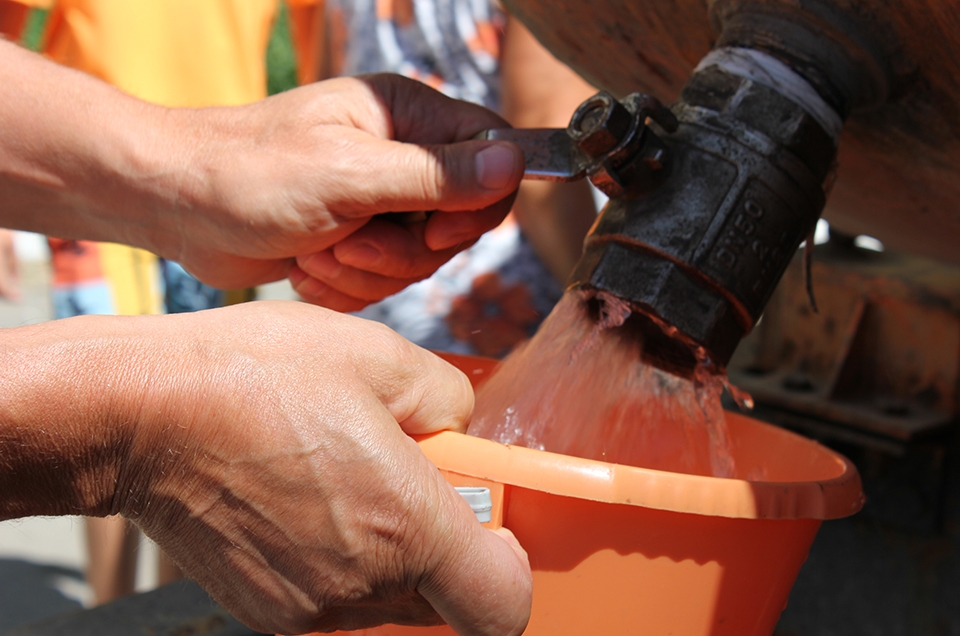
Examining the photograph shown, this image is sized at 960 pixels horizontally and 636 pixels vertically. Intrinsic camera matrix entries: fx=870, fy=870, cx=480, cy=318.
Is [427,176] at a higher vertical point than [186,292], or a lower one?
higher

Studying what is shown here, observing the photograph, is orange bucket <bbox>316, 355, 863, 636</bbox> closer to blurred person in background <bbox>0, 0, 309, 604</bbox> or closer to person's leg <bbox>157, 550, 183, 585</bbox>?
blurred person in background <bbox>0, 0, 309, 604</bbox>

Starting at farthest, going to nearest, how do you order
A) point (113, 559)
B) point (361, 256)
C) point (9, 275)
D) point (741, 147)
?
point (9, 275), point (113, 559), point (361, 256), point (741, 147)

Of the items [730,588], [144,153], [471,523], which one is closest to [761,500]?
[730,588]

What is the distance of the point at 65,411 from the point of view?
0.59 metres

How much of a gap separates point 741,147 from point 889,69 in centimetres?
17

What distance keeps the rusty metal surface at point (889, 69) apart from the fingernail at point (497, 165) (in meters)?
0.22

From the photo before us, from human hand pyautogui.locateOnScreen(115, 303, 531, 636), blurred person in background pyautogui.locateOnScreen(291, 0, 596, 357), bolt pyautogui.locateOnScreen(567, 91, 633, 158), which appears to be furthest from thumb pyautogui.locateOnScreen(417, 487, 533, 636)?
blurred person in background pyautogui.locateOnScreen(291, 0, 596, 357)

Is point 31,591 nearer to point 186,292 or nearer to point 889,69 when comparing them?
point 186,292

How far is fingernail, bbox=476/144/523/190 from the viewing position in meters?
1.02

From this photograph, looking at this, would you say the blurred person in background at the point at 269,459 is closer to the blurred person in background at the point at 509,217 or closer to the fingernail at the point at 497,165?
the fingernail at the point at 497,165

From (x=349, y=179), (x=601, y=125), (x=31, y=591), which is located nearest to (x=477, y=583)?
(x=601, y=125)

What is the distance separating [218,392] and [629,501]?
323 millimetres

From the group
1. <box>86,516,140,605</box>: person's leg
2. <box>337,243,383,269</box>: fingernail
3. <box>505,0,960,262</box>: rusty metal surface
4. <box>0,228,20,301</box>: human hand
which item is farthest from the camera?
<box>0,228,20,301</box>: human hand

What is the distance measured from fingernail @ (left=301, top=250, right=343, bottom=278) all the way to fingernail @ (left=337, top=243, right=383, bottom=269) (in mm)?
28
